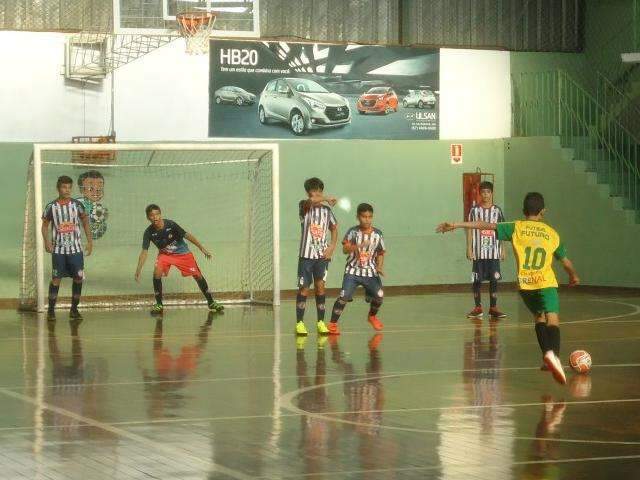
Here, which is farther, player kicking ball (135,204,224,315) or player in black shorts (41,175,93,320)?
player kicking ball (135,204,224,315)

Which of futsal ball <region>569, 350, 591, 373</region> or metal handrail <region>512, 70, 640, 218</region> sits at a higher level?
metal handrail <region>512, 70, 640, 218</region>

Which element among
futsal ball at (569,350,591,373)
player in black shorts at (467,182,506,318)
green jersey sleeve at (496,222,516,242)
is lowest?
futsal ball at (569,350,591,373)

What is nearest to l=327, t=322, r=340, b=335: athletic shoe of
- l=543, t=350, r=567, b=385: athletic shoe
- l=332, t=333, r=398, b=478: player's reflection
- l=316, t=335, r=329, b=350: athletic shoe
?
l=316, t=335, r=329, b=350: athletic shoe

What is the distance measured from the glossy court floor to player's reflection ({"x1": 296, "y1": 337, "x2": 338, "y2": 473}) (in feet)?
0.06

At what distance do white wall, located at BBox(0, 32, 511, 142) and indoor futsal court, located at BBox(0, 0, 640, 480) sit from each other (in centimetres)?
4

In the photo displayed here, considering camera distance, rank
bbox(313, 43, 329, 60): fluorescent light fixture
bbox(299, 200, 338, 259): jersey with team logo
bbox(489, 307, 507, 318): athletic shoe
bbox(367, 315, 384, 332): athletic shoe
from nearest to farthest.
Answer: bbox(299, 200, 338, 259): jersey with team logo
bbox(367, 315, 384, 332): athletic shoe
bbox(489, 307, 507, 318): athletic shoe
bbox(313, 43, 329, 60): fluorescent light fixture

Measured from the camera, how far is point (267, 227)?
25.6 m

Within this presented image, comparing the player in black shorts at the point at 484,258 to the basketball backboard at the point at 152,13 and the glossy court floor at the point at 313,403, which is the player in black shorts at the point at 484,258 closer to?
the glossy court floor at the point at 313,403

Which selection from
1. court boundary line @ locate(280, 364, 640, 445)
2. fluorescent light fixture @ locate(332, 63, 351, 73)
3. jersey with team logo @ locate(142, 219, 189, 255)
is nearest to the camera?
court boundary line @ locate(280, 364, 640, 445)

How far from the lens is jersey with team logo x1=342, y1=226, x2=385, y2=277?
59.5ft

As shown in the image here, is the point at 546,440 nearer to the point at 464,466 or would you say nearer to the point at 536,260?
the point at 464,466

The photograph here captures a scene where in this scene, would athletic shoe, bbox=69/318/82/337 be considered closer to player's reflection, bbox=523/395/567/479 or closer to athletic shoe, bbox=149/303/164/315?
athletic shoe, bbox=149/303/164/315

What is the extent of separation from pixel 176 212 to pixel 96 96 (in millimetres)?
2579

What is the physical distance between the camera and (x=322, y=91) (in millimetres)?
26797
